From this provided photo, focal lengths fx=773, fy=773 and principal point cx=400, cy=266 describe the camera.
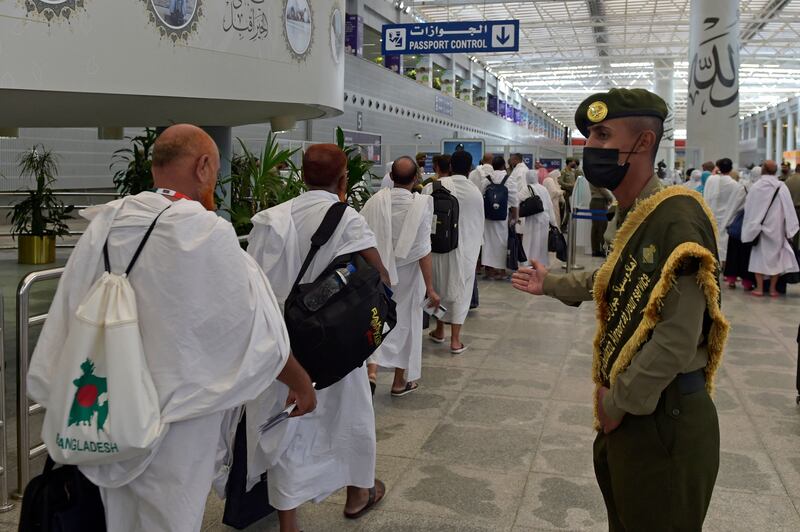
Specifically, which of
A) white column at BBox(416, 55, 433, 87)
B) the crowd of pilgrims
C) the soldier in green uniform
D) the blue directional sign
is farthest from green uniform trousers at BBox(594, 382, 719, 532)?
white column at BBox(416, 55, 433, 87)

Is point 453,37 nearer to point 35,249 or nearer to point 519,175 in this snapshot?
point 519,175

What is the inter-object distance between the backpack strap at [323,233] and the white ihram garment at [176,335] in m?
0.99

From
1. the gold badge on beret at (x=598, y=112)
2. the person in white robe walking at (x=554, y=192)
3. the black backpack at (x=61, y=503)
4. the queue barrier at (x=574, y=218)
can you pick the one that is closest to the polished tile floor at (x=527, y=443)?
the black backpack at (x=61, y=503)

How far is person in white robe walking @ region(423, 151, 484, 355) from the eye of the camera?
22.7 ft

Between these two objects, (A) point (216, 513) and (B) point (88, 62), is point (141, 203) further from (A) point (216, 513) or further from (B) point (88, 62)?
(B) point (88, 62)

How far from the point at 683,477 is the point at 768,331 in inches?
266

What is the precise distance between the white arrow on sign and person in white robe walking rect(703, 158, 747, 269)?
4.28 m

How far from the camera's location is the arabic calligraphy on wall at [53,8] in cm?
420

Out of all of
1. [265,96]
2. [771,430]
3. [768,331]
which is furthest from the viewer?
[768,331]

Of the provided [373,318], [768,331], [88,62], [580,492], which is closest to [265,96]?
[88,62]

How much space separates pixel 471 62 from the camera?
3691 cm

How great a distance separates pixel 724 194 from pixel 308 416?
32.3 ft

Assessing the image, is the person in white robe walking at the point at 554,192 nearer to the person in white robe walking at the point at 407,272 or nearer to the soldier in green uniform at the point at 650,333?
the person in white robe walking at the point at 407,272

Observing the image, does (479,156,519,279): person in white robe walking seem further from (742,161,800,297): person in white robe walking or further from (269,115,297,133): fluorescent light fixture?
(269,115,297,133): fluorescent light fixture
